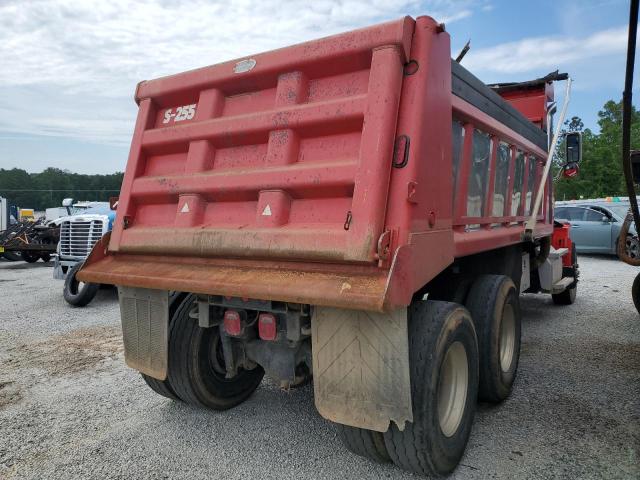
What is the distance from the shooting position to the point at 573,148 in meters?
6.08

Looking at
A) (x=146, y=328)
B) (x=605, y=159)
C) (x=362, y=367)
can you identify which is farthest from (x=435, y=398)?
(x=605, y=159)

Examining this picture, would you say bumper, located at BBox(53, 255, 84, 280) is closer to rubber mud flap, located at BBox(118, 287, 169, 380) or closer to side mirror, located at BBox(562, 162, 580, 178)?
rubber mud flap, located at BBox(118, 287, 169, 380)

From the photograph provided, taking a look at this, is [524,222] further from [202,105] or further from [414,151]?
[202,105]

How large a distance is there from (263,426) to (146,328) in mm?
1091

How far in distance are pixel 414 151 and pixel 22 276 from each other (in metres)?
13.4

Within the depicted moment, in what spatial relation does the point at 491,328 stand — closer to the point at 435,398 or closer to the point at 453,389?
the point at 453,389

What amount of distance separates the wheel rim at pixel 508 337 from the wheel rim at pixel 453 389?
1178 millimetres

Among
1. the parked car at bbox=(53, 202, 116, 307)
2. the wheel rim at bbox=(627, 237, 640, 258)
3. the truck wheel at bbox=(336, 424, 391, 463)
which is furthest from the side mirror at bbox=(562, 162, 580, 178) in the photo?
the wheel rim at bbox=(627, 237, 640, 258)

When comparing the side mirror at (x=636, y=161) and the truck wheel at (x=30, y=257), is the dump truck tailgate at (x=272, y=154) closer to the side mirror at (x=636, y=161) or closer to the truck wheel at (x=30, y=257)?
the side mirror at (x=636, y=161)

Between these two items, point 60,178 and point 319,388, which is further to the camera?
point 60,178

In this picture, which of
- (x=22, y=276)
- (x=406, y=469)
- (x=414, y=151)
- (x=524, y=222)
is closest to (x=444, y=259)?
(x=414, y=151)

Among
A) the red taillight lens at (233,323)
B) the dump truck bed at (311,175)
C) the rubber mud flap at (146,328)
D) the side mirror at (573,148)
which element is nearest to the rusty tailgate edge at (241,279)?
the dump truck bed at (311,175)

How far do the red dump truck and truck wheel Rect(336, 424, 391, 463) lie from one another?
0.04ft

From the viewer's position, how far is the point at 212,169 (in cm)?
323
